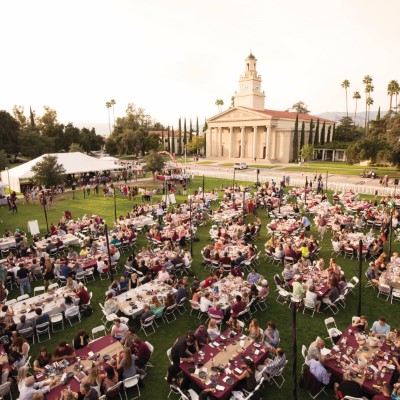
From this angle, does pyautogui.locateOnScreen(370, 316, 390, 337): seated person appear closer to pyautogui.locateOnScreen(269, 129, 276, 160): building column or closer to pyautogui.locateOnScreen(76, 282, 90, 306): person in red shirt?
pyautogui.locateOnScreen(76, 282, 90, 306): person in red shirt

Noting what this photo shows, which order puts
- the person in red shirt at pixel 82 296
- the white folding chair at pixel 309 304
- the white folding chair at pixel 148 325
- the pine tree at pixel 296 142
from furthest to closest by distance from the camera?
the pine tree at pixel 296 142
the person in red shirt at pixel 82 296
the white folding chair at pixel 309 304
the white folding chair at pixel 148 325

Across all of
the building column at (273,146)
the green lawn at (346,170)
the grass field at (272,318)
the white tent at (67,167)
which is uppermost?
the building column at (273,146)

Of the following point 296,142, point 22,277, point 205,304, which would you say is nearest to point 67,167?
point 22,277

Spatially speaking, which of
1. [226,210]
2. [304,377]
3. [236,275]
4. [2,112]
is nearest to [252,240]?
[226,210]

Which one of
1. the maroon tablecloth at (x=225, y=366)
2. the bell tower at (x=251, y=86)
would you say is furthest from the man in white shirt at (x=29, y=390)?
the bell tower at (x=251, y=86)

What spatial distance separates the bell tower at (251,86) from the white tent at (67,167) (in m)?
48.9

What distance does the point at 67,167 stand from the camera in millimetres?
32656

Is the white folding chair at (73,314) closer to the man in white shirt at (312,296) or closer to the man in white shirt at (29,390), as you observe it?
the man in white shirt at (29,390)

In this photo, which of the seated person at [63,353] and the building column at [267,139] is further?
the building column at [267,139]

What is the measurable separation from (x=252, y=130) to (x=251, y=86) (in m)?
12.1

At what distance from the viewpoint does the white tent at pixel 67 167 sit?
30663 millimetres

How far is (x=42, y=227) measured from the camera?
20.4 m

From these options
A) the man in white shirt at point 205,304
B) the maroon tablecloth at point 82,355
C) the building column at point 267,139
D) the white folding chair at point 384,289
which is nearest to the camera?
the maroon tablecloth at point 82,355

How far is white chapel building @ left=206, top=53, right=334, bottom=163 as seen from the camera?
6400 cm
